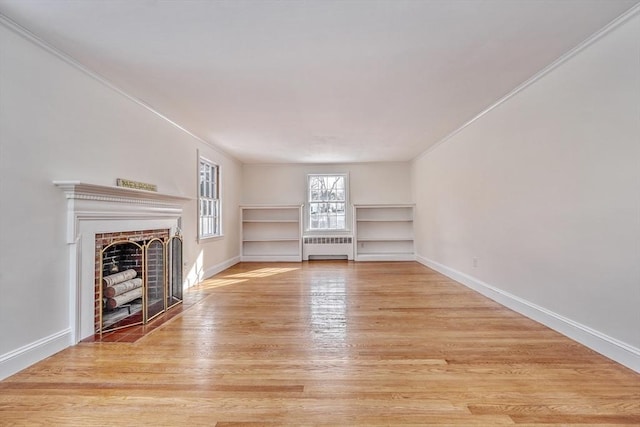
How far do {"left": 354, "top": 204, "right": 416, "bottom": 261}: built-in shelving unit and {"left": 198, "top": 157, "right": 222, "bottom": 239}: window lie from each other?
10.5ft

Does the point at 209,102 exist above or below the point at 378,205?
above

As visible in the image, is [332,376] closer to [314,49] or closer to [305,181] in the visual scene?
[314,49]

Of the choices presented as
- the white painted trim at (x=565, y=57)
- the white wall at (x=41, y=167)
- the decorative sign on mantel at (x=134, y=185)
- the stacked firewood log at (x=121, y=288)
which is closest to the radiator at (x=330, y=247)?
the white painted trim at (x=565, y=57)

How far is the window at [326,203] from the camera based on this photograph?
294 inches

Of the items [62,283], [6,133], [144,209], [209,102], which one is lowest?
[62,283]

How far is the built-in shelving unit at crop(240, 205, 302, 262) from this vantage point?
7289mm

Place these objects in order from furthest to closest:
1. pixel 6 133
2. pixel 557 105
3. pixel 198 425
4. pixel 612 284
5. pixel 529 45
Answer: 1. pixel 557 105
2. pixel 529 45
3. pixel 612 284
4. pixel 6 133
5. pixel 198 425

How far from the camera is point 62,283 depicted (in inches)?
94.5

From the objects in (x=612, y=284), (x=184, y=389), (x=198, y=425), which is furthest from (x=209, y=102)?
(x=612, y=284)

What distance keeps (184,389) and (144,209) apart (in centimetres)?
206

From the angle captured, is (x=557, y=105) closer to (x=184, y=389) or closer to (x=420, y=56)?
(x=420, y=56)

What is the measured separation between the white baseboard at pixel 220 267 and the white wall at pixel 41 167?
2577 millimetres

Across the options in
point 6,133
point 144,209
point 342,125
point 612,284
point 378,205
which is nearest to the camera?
point 6,133

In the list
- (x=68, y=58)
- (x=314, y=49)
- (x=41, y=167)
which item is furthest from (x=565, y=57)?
(x=41, y=167)
